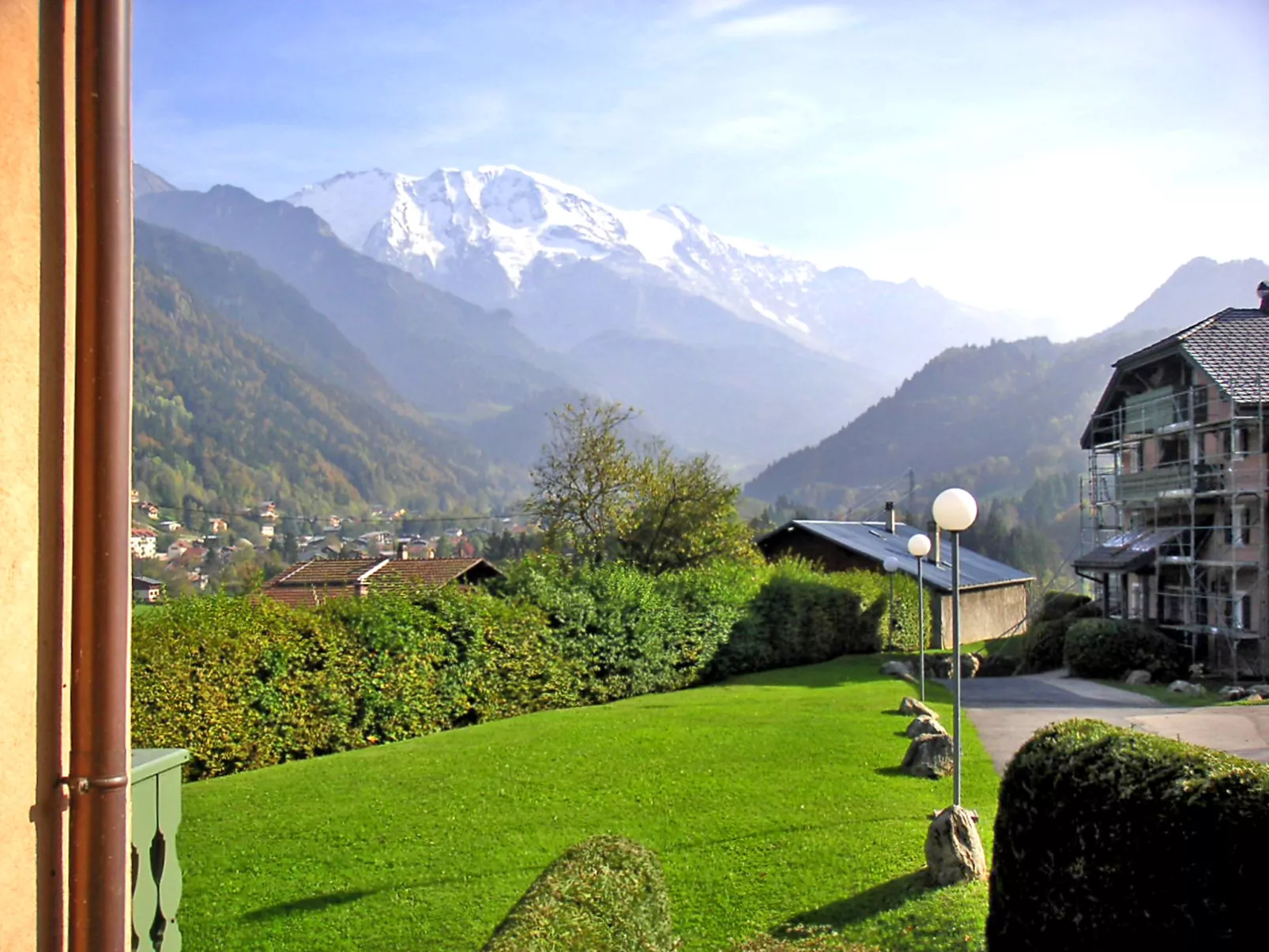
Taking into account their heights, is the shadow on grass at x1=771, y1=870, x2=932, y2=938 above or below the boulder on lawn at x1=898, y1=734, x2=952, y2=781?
above

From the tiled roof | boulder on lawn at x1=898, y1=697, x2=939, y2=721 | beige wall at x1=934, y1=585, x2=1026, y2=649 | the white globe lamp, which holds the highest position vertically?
the tiled roof

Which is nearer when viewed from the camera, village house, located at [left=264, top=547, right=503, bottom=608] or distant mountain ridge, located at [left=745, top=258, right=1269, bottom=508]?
village house, located at [left=264, top=547, right=503, bottom=608]

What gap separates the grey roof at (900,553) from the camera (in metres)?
36.8

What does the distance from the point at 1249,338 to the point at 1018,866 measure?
1070 inches

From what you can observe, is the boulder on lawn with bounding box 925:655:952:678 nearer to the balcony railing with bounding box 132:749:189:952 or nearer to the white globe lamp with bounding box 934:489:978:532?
the white globe lamp with bounding box 934:489:978:532

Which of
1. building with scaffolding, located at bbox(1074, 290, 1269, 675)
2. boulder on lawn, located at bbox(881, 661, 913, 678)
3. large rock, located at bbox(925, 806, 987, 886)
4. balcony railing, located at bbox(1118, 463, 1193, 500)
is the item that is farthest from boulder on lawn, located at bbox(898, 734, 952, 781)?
balcony railing, located at bbox(1118, 463, 1193, 500)

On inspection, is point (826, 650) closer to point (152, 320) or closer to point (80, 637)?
point (80, 637)

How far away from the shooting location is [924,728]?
14.8 m

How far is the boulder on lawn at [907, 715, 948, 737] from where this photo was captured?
1466 cm

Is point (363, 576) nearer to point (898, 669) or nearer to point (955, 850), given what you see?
point (898, 669)

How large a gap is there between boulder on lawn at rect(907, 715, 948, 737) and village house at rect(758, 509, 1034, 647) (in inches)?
777

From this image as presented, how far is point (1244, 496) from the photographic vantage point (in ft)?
86.1

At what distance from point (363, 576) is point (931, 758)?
1430 centimetres

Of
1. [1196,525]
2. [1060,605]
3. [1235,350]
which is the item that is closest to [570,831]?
[1196,525]
